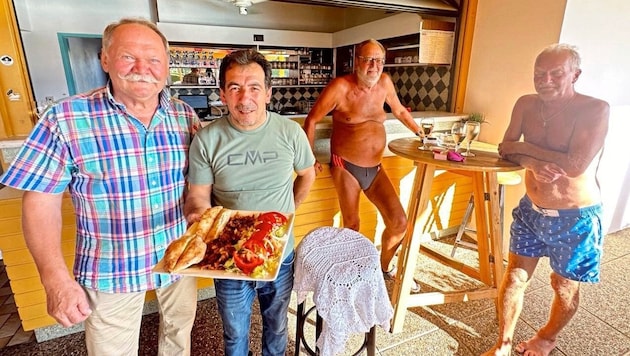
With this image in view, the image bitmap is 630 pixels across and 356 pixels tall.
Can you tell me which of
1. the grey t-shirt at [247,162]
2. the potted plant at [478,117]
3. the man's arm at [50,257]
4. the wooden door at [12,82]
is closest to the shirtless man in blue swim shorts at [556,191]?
the grey t-shirt at [247,162]

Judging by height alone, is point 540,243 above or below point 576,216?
below

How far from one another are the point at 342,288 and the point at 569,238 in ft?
4.10

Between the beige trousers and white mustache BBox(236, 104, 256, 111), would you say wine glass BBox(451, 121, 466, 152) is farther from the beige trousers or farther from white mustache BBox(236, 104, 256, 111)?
the beige trousers

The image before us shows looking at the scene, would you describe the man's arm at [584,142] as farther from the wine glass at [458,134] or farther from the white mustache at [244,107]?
the white mustache at [244,107]

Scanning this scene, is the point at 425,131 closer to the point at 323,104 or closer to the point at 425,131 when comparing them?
the point at 425,131

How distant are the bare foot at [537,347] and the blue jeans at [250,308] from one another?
1.42m

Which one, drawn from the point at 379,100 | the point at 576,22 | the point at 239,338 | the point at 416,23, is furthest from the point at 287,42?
the point at 239,338

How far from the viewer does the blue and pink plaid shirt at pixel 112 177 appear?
1.07 meters

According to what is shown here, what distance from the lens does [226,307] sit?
4.60ft

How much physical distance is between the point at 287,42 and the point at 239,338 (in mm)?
4784

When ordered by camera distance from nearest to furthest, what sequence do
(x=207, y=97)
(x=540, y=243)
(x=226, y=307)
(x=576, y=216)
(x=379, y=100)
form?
1. (x=226, y=307)
2. (x=576, y=216)
3. (x=540, y=243)
4. (x=379, y=100)
5. (x=207, y=97)

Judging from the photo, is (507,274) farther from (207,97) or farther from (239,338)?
(207,97)

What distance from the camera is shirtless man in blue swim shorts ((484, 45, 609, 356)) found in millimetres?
1456

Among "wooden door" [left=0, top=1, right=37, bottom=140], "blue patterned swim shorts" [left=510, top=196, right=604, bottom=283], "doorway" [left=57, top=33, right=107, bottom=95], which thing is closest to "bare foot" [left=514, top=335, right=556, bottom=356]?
"blue patterned swim shorts" [left=510, top=196, right=604, bottom=283]
